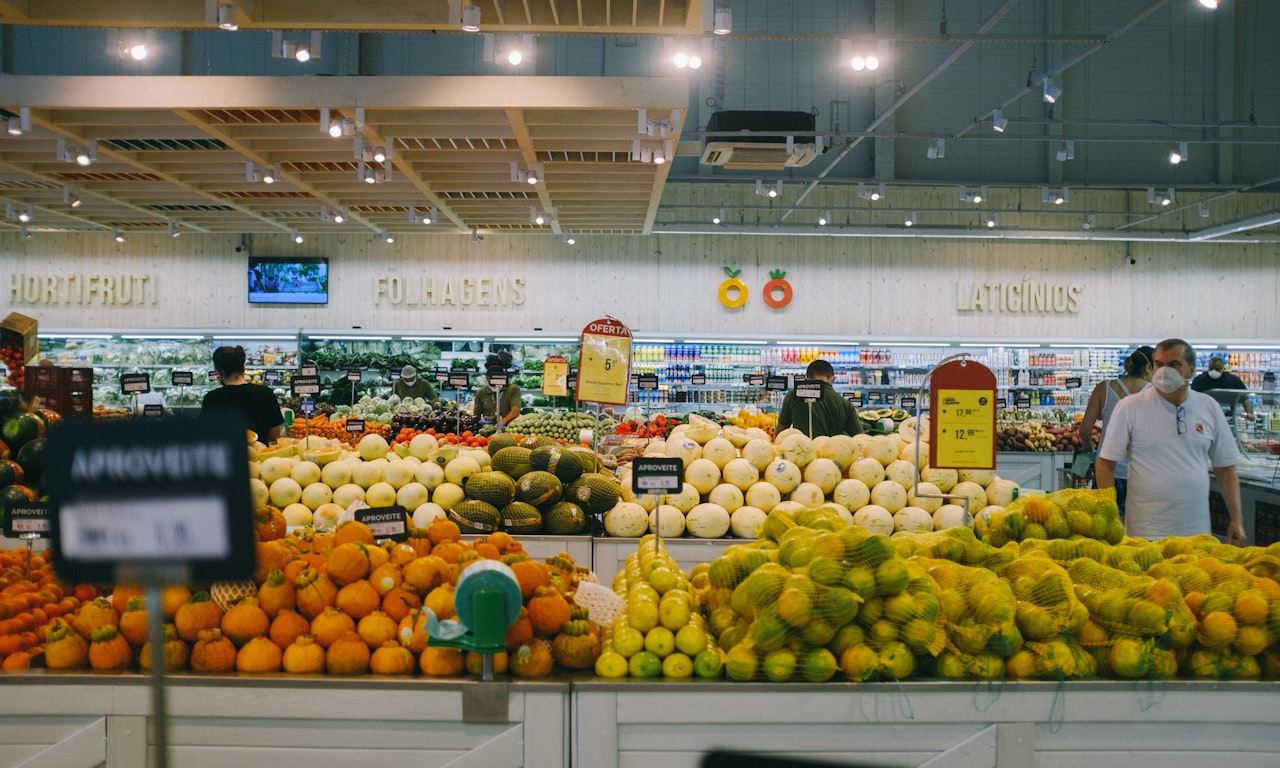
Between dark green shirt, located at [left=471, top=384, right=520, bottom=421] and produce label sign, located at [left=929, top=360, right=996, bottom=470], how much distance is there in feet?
21.5

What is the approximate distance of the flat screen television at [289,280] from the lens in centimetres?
1293

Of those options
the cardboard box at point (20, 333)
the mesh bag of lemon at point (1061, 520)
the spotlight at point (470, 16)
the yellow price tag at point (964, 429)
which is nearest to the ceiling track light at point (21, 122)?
the cardboard box at point (20, 333)

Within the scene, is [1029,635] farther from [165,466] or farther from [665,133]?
[665,133]

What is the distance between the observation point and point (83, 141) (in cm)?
721

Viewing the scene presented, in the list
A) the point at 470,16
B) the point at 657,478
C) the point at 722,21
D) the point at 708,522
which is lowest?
the point at 708,522

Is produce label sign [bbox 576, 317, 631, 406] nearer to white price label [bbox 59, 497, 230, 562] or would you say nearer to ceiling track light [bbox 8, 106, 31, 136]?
white price label [bbox 59, 497, 230, 562]

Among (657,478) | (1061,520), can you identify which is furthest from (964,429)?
(657,478)

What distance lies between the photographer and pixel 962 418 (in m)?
3.29

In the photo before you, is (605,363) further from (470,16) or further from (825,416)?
(825,416)

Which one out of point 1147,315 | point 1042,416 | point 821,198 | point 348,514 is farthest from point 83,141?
point 1147,315

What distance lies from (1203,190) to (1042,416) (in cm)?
484

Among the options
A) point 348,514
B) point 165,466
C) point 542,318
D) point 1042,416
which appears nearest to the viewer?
point 165,466

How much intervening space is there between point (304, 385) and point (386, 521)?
3.78 m

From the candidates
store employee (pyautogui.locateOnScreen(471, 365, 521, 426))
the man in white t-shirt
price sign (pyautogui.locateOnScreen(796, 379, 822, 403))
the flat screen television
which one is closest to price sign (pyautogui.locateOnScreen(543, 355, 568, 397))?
store employee (pyautogui.locateOnScreen(471, 365, 521, 426))
